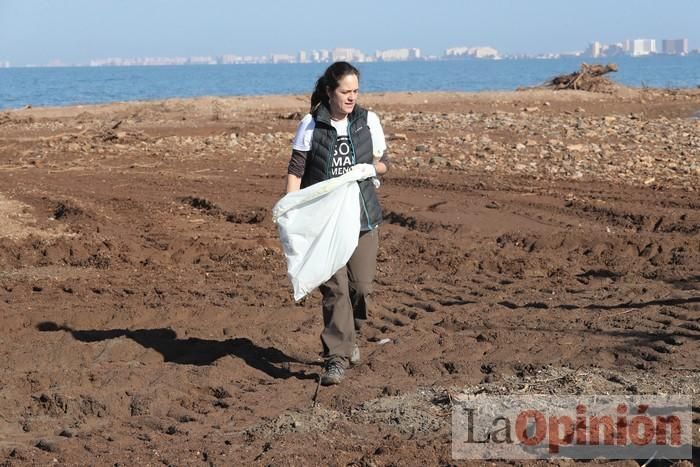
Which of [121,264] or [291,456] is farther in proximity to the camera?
[121,264]

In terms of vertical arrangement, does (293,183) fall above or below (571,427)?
above

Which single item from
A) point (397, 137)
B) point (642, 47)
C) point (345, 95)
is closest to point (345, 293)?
point (345, 95)

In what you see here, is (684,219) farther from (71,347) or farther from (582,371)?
(71,347)

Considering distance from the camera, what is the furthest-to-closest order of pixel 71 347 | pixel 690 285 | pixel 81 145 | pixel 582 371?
pixel 81 145 < pixel 690 285 < pixel 71 347 < pixel 582 371

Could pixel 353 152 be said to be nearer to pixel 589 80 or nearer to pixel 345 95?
pixel 345 95

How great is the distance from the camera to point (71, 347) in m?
6.97

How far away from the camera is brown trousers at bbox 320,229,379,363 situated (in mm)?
6113

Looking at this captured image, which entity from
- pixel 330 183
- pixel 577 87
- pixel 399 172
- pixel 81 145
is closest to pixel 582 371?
pixel 330 183

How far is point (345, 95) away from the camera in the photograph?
5.84m

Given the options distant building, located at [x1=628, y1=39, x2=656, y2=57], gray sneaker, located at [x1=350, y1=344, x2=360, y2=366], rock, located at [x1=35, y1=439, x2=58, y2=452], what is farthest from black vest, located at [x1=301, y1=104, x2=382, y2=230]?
distant building, located at [x1=628, y1=39, x2=656, y2=57]

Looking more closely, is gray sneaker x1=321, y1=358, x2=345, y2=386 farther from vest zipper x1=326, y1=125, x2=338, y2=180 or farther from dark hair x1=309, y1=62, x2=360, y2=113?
dark hair x1=309, y1=62, x2=360, y2=113

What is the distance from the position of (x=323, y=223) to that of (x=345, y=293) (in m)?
0.45

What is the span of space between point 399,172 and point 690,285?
22.2 feet

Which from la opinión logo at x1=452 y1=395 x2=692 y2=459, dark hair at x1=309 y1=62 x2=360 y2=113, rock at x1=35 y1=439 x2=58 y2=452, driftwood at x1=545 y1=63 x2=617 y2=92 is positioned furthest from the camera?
driftwood at x1=545 y1=63 x2=617 y2=92
